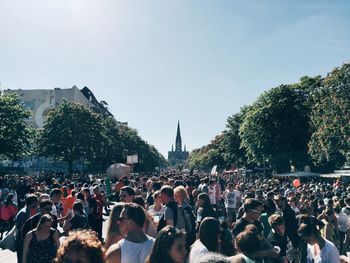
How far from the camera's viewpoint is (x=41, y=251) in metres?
5.34

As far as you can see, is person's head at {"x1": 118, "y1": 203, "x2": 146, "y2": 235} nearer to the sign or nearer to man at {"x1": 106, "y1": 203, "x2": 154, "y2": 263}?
man at {"x1": 106, "y1": 203, "x2": 154, "y2": 263}

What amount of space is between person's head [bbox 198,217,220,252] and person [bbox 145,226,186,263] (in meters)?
1.01

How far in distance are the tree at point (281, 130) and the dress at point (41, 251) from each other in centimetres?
4498

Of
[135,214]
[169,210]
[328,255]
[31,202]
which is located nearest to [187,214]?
[169,210]

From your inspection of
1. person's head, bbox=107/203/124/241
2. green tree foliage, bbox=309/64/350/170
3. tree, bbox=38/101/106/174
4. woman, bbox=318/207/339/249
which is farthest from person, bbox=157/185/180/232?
tree, bbox=38/101/106/174

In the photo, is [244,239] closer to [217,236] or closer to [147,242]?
[217,236]

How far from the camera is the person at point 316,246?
4.88m

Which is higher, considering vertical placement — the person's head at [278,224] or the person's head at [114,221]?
the person's head at [114,221]

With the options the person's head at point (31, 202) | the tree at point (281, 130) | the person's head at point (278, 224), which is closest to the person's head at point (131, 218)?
the person's head at point (278, 224)

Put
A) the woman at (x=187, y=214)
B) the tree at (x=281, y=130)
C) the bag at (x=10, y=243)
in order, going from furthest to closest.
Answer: the tree at (x=281, y=130) < the woman at (x=187, y=214) < the bag at (x=10, y=243)

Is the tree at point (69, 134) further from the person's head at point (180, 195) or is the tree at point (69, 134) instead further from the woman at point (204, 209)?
the person's head at point (180, 195)

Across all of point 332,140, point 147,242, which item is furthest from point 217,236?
point 332,140

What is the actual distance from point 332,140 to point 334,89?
4.99m

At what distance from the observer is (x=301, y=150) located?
49000mm
